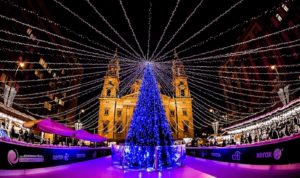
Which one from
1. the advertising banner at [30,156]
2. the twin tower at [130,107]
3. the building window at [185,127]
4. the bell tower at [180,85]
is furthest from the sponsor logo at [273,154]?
the bell tower at [180,85]

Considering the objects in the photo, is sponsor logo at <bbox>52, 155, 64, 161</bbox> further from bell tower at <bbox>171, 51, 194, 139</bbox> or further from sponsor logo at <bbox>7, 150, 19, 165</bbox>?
bell tower at <bbox>171, 51, 194, 139</bbox>

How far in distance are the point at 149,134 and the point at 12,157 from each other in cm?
565

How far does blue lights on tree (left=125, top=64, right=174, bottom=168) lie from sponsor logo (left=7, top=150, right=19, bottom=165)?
434 cm

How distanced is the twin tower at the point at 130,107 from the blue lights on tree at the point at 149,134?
139 ft

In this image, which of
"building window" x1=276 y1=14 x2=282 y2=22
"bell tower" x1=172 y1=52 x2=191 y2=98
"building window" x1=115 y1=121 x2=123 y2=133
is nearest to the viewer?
"building window" x1=276 y1=14 x2=282 y2=22

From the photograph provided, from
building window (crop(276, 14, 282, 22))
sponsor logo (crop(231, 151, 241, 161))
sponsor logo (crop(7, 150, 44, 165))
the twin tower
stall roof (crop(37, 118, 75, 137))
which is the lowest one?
sponsor logo (crop(231, 151, 241, 161))

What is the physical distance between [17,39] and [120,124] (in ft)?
104

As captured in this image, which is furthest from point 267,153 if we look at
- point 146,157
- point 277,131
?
point 277,131

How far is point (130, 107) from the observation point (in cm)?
5538

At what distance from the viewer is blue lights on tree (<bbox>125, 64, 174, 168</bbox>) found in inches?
379

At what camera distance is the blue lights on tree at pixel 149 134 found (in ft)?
31.6

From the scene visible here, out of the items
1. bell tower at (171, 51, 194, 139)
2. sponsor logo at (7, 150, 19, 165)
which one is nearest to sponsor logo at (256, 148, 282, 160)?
sponsor logo at (7, 150, 19, 165)

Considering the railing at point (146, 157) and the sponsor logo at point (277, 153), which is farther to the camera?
the railing at point (146, 157)

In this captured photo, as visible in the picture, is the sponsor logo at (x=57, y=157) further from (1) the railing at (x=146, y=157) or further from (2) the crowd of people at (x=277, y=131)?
(2) the crowd of people at (x=277, y=131)
